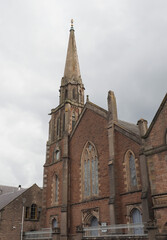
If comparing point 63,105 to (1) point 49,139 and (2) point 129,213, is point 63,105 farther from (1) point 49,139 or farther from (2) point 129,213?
(2) point 129,213

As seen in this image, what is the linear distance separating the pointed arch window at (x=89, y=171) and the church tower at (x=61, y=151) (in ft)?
7.52

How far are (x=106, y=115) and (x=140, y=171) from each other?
22.9 feet

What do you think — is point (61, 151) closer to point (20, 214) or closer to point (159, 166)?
point (20, 214)

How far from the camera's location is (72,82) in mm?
35812

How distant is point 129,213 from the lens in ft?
63.6

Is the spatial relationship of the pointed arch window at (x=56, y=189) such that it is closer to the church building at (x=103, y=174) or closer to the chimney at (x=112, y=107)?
the church building at (x=103, y=174)

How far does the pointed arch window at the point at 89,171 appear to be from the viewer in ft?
77.9

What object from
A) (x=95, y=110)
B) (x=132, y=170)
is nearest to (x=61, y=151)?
(x=95, y=110)

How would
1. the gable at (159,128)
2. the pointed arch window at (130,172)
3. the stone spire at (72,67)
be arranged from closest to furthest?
the gable at (159,128) → the pointed arch window at (130,172) → the stone spire at (72,67)

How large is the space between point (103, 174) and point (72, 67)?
67.6ft

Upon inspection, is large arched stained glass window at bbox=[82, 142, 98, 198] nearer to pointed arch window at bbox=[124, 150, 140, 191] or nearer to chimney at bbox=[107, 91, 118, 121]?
chimney at bbox=[107, 91, 118, 121]

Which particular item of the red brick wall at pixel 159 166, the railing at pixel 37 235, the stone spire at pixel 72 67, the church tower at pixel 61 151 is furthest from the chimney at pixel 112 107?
the stone spire at pixel 72 67

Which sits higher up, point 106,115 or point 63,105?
point 63,105

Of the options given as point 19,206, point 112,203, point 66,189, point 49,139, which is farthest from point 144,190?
point 19,206
